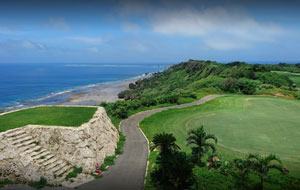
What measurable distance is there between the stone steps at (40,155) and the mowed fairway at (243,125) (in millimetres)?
13382

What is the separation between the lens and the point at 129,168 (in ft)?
78.9

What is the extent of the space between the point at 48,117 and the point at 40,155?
671 centimetres

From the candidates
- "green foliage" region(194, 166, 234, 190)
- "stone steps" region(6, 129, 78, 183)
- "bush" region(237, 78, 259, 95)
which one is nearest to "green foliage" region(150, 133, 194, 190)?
"green foliage" region(194, 166, 234, 190)

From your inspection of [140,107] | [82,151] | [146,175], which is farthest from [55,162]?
[140,107]

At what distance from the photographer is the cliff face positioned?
21094 mm

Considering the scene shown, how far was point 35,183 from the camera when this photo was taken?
66.2ft

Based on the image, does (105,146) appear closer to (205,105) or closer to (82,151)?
(82,151)

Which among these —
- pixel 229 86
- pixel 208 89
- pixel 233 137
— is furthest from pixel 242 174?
pixel 229 86

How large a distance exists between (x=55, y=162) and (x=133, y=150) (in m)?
9.27

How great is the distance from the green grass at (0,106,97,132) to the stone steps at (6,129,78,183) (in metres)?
1.95

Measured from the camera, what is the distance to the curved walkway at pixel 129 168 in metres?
20.5

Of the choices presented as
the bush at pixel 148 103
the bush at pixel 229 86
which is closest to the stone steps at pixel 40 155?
the bush at pixel 148 103

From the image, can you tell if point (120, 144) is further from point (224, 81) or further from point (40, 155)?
point (224, 81)

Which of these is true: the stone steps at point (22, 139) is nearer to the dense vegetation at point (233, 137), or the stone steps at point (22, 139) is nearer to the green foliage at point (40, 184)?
the green foliage at point (40, 184)
